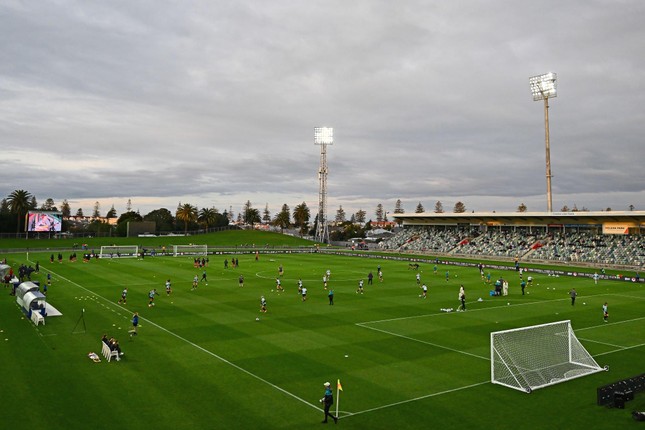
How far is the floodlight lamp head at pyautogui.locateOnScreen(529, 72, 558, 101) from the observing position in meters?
Answer: 86.9

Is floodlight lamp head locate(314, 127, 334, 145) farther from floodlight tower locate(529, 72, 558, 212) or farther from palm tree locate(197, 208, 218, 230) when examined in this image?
palm tree locate(197, 208, 218, 230)

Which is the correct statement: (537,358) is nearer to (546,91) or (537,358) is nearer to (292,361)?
(292,361)

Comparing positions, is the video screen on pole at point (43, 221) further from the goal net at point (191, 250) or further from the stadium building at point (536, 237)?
the stadium building at point (536, 237)

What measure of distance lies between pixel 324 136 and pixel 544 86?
53546 mm

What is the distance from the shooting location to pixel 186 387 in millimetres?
19406

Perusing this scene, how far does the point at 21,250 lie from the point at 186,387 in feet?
298

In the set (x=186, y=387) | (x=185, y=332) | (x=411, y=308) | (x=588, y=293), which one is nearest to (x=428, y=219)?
(x=588, y=293)

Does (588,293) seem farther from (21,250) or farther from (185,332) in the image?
(21,250)

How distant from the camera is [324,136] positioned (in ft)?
410

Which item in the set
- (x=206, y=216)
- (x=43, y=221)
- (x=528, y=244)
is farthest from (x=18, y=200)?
(x=528, y=244)

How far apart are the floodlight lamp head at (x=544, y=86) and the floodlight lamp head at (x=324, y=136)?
1973 inches

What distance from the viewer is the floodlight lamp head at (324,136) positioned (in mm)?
124562

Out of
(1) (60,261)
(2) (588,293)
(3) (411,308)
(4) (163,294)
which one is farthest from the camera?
(1) (60,261)

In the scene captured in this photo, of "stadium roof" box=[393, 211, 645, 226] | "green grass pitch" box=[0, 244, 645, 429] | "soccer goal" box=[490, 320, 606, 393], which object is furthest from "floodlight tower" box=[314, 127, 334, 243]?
"soccer goal" box=[490, 320, 606, 393]
